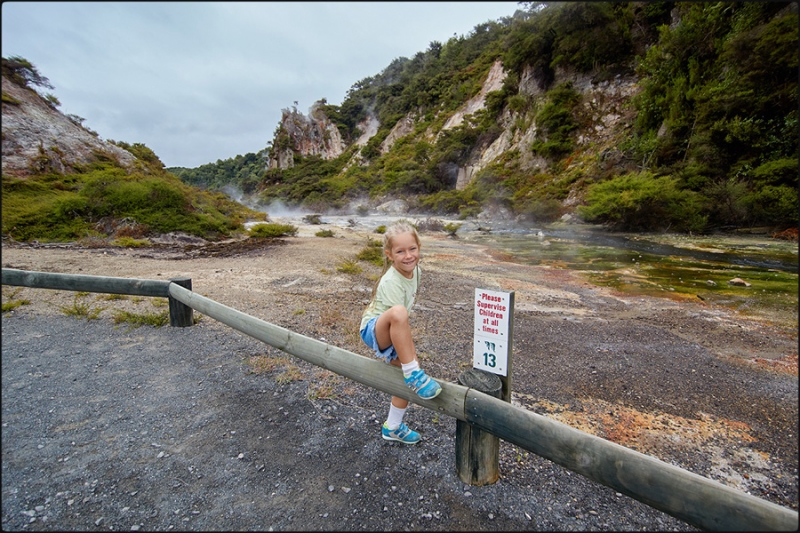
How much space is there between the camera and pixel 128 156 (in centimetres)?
1233

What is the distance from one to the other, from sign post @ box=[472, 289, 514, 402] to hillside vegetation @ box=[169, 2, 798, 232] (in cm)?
95

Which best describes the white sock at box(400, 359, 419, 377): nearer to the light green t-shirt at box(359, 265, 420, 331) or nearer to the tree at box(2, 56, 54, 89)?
the light green t-shirt at box(359, 265, 420, 331)

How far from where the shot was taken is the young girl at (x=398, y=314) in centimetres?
171

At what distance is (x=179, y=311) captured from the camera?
389 centimetres

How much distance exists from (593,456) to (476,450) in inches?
23.8

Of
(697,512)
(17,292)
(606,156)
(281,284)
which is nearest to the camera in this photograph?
(697,512)

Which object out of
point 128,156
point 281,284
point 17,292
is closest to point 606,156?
point 281,284

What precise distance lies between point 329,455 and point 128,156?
47.3 feet

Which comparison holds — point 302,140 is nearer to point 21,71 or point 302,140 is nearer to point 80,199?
point 80,199

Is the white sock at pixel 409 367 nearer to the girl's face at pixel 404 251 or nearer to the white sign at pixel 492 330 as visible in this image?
the white sign at pixel 492 330

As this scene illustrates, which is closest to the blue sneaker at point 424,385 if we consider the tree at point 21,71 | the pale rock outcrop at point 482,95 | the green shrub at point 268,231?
the tree at point 21,71

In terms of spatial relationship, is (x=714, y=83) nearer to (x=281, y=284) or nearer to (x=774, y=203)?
(x=774, y=203)

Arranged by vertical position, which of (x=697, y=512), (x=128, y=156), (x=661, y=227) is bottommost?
(x=697, y=512)

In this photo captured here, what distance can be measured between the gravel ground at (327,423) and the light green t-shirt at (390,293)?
2.74 feet
